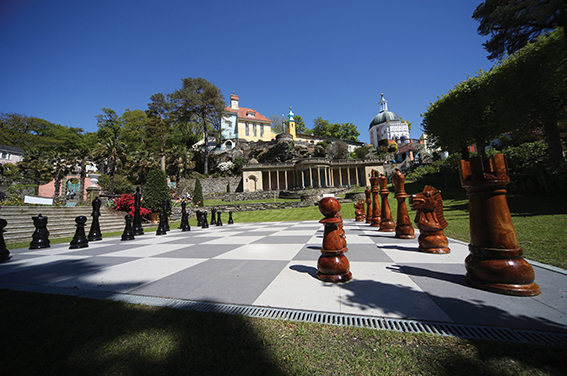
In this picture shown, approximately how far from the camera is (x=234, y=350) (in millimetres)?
1366

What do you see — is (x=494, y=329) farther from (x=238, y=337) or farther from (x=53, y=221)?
(x=53, y=221)

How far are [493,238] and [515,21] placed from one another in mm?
17657

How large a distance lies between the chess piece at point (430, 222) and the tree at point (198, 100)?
41.5 metres

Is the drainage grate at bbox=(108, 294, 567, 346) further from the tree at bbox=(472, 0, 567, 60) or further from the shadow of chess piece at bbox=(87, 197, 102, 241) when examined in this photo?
the tree at bbox=(472, 0, 567, 60)

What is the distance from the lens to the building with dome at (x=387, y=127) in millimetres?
73050

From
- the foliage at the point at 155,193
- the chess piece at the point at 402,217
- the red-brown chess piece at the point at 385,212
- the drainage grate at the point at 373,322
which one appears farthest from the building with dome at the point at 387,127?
the drainage grate at the point at 373,322

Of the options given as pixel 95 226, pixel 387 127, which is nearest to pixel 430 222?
pixel 95 226

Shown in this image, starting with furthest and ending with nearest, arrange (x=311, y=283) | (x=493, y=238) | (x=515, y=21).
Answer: (x=515, y=21) → (x=311, y=283) → (x=493, y=238)

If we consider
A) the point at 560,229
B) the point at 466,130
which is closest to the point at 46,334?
the point at 560,229

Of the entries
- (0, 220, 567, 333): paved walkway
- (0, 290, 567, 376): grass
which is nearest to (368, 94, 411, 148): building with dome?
(0, 220, 567, 333): paved walkway

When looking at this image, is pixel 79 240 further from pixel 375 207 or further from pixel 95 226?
pixel 375 207

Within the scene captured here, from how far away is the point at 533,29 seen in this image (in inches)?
496

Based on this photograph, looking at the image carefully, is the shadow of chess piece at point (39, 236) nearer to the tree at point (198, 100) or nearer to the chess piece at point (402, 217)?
the chess piece at point (402, 217)

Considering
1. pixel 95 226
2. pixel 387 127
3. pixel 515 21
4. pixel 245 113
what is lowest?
pixel 95 226
